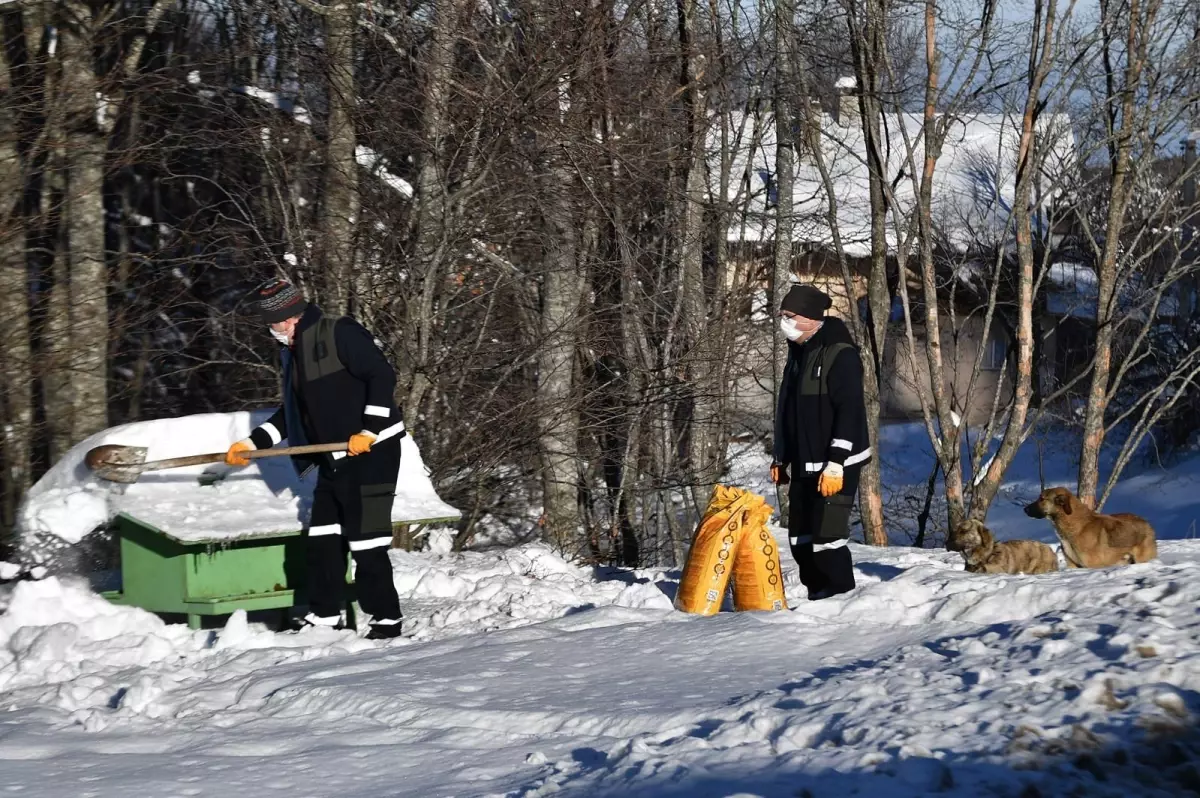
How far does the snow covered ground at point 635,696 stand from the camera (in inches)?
139

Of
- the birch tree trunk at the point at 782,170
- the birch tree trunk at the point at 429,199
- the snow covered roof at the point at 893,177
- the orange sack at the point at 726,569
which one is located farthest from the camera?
the snow covered roof at the point at 893,177

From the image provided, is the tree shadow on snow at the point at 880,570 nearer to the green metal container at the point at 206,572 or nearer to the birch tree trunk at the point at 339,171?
the green metal container at the point at 206,572

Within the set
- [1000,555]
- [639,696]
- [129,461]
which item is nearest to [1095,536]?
[1000,555]

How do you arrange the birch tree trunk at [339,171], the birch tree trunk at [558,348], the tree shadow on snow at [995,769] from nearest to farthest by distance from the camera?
the tree shadow on snow at [995,769]
the birch tree trunk at [339,171]
the birch tree trunk at [558,348]

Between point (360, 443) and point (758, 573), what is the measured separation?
1996 millimetres

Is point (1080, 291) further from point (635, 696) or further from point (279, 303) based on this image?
point (635, 696)

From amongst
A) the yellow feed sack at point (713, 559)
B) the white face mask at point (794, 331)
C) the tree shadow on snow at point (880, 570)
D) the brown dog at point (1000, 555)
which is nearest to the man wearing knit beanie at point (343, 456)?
the yellow feed sack at point (713, 559)

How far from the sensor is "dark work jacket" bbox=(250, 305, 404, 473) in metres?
6.28

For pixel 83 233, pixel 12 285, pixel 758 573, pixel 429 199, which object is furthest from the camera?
pixel 429 199

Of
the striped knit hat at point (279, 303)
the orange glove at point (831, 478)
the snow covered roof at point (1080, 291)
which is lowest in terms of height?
the orange glove at point (831, 478)

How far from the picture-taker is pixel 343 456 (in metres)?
6.30

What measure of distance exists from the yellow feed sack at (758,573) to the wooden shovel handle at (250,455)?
6.57 ft

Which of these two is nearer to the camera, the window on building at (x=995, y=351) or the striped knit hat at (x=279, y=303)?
the striped knit hat at (x=279, y=303)

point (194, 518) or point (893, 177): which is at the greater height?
point (893, 177)
